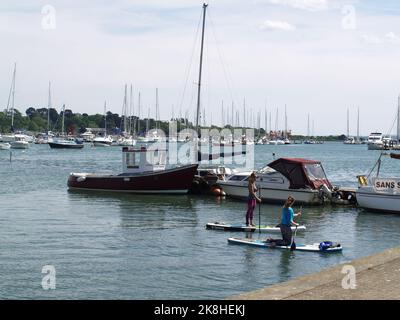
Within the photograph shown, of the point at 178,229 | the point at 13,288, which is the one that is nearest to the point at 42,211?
the point at 178,229

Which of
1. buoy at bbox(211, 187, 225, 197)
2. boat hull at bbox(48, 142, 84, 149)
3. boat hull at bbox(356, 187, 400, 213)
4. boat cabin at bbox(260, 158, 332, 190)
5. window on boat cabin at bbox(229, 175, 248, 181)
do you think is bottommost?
boat hull at bbox(48, 142, 84, 149)

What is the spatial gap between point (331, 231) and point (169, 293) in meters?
12.5

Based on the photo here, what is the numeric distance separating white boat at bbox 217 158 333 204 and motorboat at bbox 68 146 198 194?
5529 millimetres

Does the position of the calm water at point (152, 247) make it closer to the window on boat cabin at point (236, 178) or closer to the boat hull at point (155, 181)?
the window on boat cabin at point (236, 178)

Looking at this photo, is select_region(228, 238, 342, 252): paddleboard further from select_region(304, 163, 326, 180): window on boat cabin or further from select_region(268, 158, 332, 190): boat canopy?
select_region(304, 163, 326, 180): window on boat cabin

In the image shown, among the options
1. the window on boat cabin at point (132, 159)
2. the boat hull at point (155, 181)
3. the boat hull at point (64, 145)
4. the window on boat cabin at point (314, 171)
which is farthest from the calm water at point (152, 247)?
the boat hull at point (64, 145)

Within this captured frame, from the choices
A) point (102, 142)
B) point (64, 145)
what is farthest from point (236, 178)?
point (102, 142)

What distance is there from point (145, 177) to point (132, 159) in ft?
6.13

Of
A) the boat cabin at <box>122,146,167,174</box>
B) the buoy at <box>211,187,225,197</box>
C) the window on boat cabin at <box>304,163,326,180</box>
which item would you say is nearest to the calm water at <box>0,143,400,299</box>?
the buoy at <box>211,187,225,197</box>

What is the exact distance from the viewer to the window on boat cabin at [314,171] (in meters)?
36.5

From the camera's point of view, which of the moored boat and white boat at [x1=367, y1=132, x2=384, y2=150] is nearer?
the moored boat

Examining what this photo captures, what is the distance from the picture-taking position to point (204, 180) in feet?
138

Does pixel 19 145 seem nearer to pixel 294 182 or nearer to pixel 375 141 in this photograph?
pixel 375 141

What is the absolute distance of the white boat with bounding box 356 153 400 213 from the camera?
32.3m
